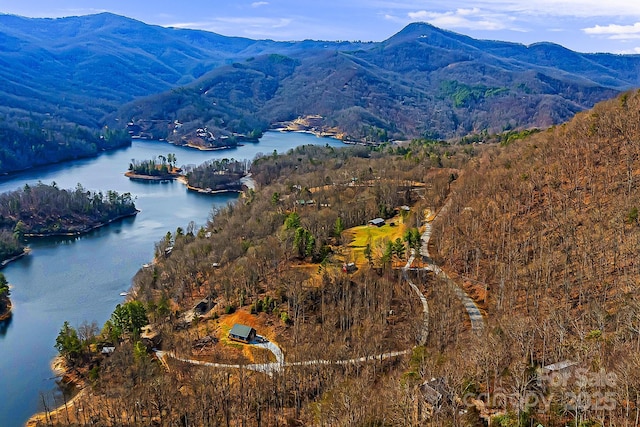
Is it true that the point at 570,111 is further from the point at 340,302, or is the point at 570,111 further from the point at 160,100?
the point at 340,302

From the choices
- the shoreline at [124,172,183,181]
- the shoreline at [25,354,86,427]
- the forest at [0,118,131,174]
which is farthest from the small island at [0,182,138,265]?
the forest at [0,118,131,174]

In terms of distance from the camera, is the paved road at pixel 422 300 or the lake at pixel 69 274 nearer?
the paved road at pixel 422 300

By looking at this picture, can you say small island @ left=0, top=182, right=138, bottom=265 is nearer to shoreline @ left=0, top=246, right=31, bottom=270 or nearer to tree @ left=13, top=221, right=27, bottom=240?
tree @ left=13, top=221, right=27, bottom=240

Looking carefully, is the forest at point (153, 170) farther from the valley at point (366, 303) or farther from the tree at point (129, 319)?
the tree at point (129, 319)

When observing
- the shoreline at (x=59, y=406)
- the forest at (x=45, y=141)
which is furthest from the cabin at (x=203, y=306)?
the forest at (x=45, y=141)

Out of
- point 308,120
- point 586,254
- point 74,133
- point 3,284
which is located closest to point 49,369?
point 3,284

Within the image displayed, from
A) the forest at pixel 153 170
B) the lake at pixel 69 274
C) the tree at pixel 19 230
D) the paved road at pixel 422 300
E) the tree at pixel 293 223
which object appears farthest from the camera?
the forest at pixel 153 170
